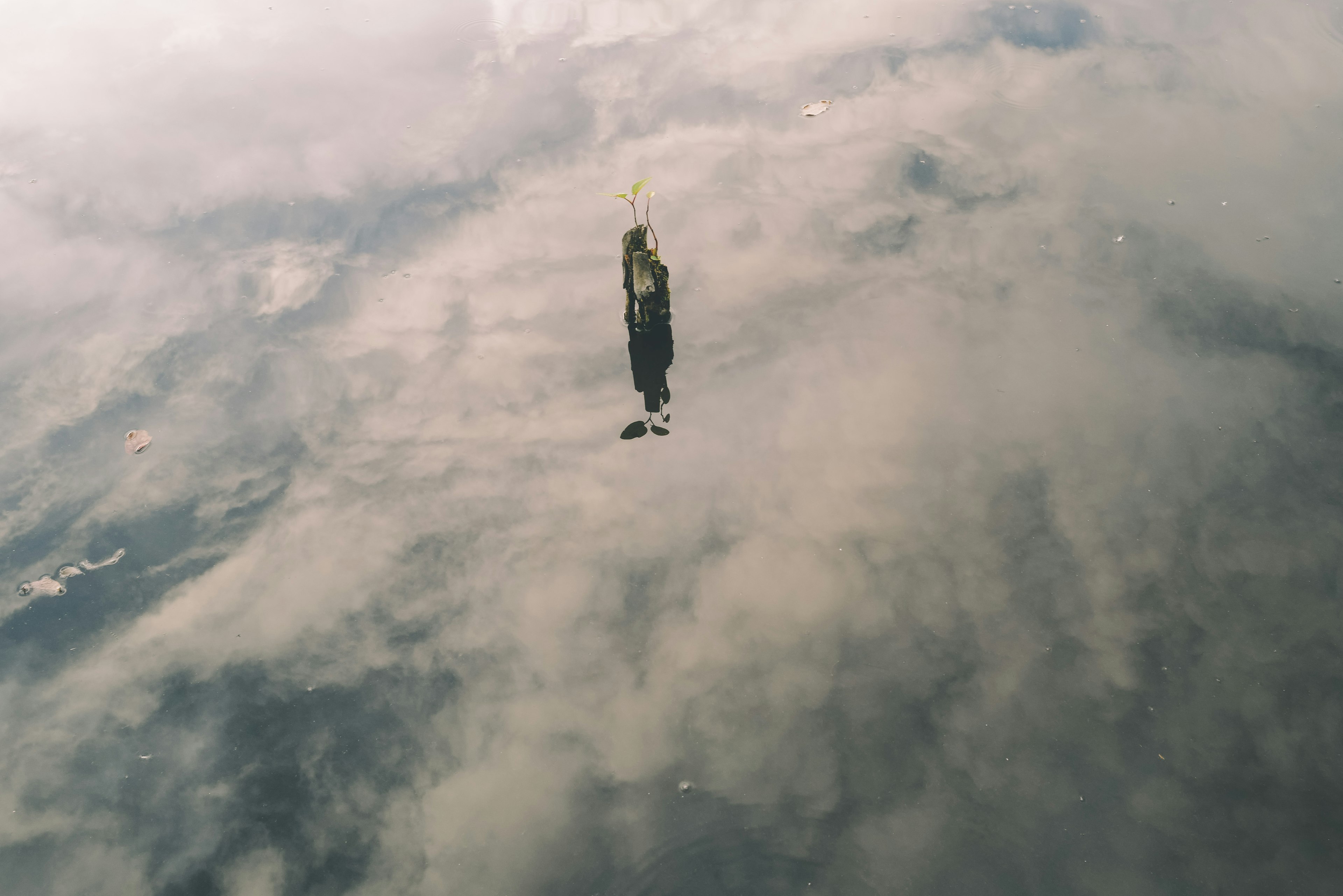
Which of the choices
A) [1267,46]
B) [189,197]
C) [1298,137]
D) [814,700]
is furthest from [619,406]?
[1267,46]

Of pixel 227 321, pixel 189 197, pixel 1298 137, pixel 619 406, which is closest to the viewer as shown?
pixel 619 406

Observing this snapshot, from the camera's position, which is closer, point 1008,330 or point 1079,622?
point 1079,622

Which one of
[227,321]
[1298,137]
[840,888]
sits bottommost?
[840,888]

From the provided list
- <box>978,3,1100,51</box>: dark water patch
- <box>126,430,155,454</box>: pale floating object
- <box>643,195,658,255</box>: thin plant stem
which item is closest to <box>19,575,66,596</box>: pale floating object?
<box>126,430,155,454</box>: pale floating object

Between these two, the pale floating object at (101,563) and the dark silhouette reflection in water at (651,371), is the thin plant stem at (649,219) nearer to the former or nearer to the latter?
the dark silhouette reflection in water at (651,371)

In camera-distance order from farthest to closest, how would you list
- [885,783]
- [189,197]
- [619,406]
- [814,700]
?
[189,197]
[619,406]
[814,700]
[885,783]

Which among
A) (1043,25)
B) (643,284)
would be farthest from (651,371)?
(1043,25)

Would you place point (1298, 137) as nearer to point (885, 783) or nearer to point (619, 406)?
point (619, 406)

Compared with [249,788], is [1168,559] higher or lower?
higher

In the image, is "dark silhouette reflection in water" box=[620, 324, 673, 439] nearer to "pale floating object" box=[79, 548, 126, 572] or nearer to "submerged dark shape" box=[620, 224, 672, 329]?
"submerged dark shape" box=[620, 224, 672, 329]
